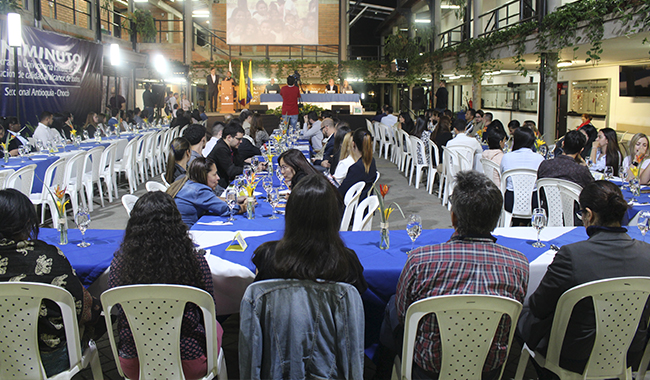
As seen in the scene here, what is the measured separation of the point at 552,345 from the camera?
2.09m

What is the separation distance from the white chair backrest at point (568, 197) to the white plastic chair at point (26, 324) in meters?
3.43

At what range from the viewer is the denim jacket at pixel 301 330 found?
71.8 inches

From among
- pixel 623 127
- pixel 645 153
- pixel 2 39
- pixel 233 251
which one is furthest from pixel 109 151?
pixel 623 127

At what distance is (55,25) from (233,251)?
40.4 ft

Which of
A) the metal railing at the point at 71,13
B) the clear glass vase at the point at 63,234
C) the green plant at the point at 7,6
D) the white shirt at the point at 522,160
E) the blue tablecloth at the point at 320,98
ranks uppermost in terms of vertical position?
the metal railing at the point at 71,13

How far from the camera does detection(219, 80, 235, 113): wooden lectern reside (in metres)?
15.9

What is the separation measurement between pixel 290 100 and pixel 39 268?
30.9 ft

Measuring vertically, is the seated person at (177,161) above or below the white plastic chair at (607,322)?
above

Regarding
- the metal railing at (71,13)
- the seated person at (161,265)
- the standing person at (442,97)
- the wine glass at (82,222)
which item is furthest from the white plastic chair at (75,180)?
the standing person at (442,97)

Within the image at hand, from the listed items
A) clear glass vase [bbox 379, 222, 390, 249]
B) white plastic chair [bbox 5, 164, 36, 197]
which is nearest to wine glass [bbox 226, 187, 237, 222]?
clear glass vase [bbox 379, 222, 390, 249]

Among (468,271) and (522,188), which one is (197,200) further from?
(522,188)

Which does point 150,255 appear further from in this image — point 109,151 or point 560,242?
point 109,151

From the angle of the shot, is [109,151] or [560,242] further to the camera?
[109,151]

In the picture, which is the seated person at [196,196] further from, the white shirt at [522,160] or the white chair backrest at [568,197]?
the white shirt at [522,160]
